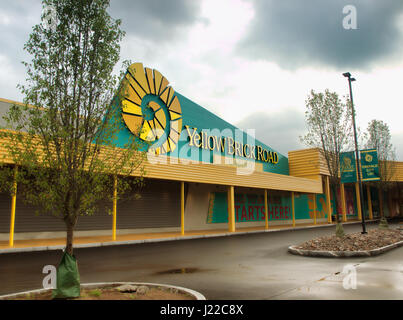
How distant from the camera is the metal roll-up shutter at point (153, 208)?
64.1ft

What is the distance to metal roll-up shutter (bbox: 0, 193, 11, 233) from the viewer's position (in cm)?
1514

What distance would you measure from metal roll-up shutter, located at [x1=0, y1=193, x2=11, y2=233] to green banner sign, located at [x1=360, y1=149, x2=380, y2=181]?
17.8m

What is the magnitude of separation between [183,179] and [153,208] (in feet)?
12.7

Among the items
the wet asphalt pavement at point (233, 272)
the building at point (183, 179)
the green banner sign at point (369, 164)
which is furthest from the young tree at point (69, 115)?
the green banner sign at point (369, 164)

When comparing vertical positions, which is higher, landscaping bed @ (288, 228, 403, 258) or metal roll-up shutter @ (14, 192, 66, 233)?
metal roll-up shutter @ (14, 192, 66, 233)

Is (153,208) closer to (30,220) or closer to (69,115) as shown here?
(30,220)

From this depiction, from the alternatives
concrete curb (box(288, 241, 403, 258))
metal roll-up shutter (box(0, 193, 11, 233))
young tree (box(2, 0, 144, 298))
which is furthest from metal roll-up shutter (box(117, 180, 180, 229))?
young tree (box(2, 0, 144, 298))

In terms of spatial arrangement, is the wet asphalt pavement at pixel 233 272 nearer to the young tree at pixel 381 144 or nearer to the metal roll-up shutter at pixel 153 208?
the metal roll-up shutter at pixel 153 208

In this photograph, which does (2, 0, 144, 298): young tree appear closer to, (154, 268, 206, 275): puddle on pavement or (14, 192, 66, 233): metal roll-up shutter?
(154, 268, 206, 275): puddle on pavement

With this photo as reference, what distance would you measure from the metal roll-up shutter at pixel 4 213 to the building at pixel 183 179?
23 millimetres
